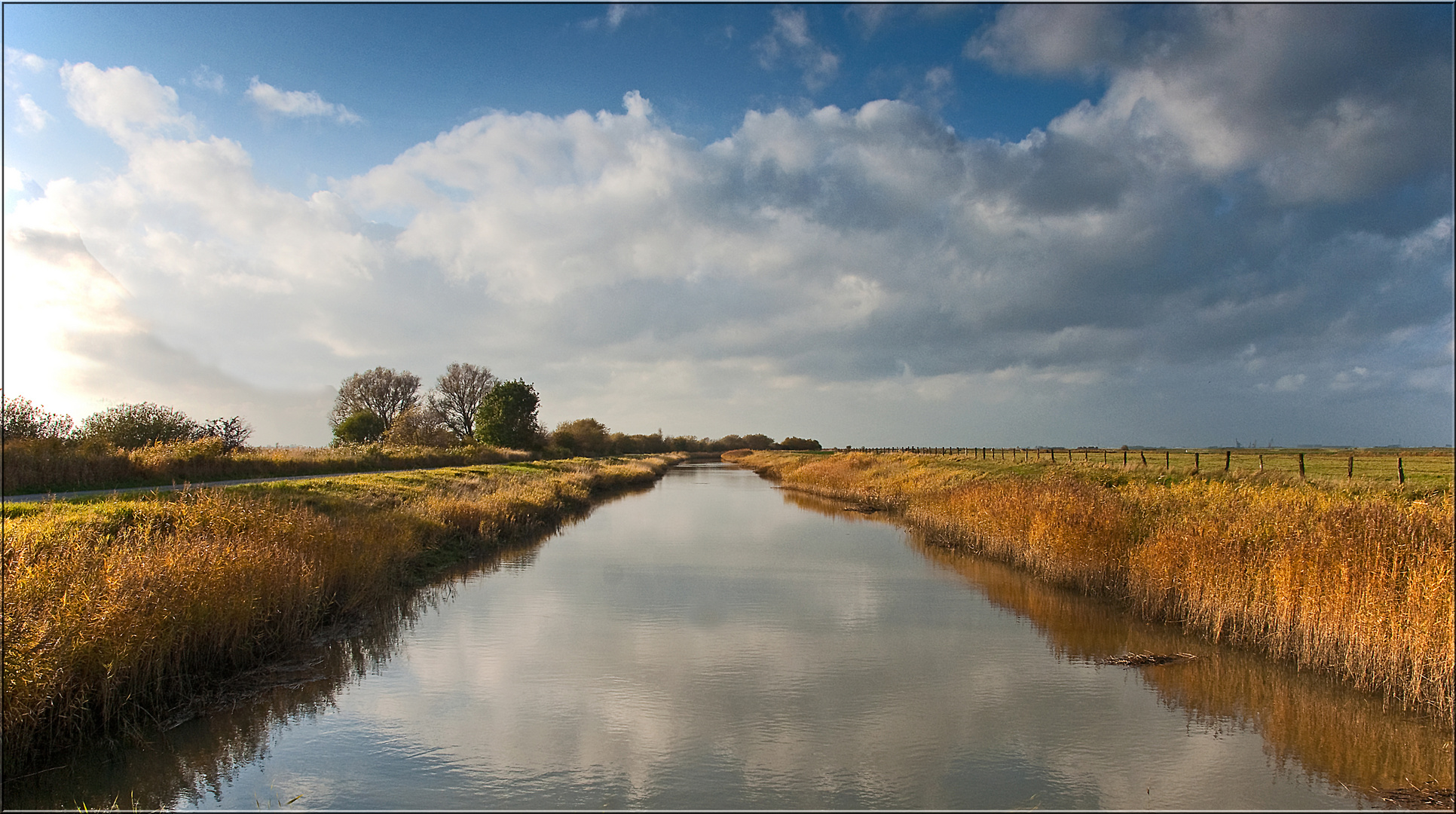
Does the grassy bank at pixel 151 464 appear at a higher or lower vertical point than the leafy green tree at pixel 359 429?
lower

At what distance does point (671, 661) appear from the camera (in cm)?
1116

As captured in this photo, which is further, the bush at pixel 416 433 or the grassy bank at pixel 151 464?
the bush at pixel 416 433

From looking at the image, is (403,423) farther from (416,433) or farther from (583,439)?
(583,439)

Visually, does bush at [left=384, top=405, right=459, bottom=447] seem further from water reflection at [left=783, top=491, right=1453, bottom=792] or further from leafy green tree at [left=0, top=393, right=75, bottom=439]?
water reflection at [left=783, top=491, right=1453, bottom=792]

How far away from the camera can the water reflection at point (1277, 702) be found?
7.60m

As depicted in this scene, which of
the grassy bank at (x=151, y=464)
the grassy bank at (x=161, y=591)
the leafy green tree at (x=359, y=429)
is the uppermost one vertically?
the leafy green tree at (x=359, y=429)

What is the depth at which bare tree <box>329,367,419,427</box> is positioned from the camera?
70000 mm

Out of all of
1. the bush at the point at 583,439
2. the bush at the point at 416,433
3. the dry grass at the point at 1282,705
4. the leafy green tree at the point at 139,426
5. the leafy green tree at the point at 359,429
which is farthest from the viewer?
the bush at the point at 583,439

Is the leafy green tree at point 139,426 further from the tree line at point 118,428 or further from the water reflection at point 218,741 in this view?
the water reflection at point 218,741

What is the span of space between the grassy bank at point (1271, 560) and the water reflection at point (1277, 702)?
1.26ft

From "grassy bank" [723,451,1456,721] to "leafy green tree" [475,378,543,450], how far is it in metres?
51.4

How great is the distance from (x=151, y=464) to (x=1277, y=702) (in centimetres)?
2774

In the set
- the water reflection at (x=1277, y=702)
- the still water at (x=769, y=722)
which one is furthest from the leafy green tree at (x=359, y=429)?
the water reflection at (x=1277, y=702)

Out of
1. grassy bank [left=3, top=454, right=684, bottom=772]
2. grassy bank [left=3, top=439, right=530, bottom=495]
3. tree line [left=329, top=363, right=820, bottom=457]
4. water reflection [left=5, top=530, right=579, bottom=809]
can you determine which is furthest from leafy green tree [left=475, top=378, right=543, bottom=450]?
water reflection [left=5, top=530, right=579, bottom=809]
